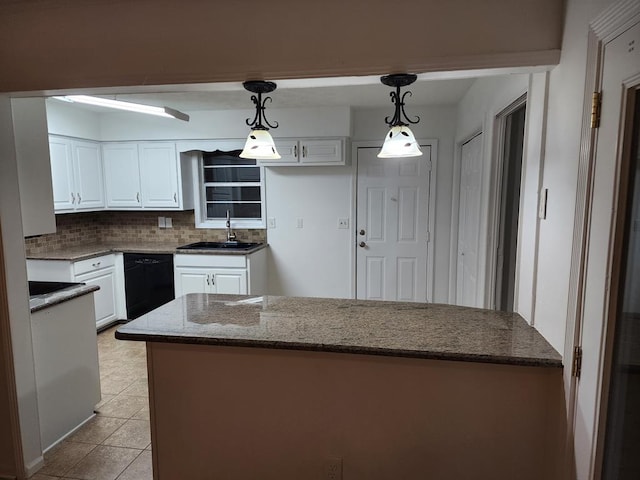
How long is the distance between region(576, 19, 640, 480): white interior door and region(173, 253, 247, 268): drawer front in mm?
3281

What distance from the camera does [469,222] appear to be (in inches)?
127

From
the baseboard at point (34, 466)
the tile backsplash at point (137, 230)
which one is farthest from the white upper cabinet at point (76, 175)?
the baseboard at point (34, 466)

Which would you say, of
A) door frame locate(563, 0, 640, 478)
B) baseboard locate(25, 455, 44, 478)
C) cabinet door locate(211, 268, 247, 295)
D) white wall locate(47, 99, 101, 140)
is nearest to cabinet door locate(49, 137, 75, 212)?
white wall locate(47, 99, 101, 140)

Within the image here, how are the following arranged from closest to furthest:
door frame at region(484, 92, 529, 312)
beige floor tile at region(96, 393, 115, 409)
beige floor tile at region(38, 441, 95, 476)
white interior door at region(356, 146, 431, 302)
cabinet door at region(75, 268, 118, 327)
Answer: beige floor tile at region(38, 441, 95, 476) < door frame at region(484, 92, 529, 312) < beige floor tile at region(96, 393, 115, 409) < cabinet door at region(75, 268, 118, 327) < white interior door at region(356, 146, 431, 302)

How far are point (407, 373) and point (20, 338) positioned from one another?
196 centimetres

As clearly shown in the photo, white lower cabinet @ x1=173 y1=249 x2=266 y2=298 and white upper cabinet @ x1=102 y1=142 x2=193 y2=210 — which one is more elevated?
white upper cabinet @ x1=102 y1=142 x2=193 y2=210

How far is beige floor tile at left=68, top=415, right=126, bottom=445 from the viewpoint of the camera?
2443 millimetres

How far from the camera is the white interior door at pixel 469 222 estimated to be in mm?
2889

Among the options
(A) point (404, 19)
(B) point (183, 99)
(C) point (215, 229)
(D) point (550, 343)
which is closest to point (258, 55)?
(A) point (404, 19)

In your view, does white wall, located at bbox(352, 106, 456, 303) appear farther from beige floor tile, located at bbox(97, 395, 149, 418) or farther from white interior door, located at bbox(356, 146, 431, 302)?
beige floor tile, located at bbox(97, 395, 149, 418)

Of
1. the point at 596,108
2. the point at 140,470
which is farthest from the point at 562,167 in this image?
the point at 140,470

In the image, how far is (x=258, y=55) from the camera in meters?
1.65

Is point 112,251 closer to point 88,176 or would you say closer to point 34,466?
point 88,176

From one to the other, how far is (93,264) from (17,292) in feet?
7.10
